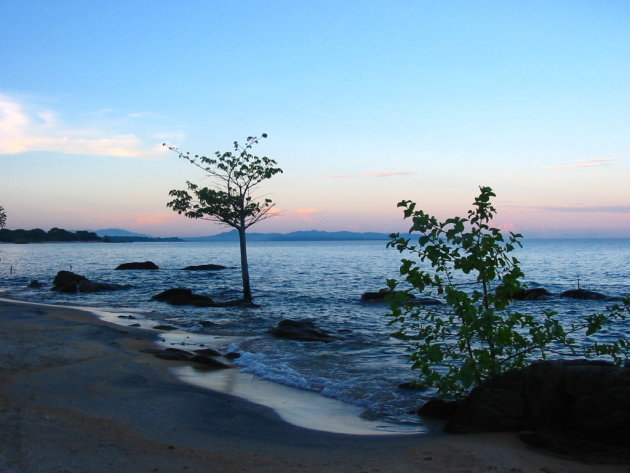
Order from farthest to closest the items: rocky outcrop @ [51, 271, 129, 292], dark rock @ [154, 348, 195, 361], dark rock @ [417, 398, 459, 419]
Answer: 1. rocky outcrop @ [51, 271, 129, 292]
2. dark rock @ [154, 348, 195, 361]
3. dark rock @ [417, 398, 459, 419]

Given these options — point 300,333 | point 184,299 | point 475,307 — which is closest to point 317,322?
point 300,333

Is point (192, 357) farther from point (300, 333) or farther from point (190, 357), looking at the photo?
point (300, 333)

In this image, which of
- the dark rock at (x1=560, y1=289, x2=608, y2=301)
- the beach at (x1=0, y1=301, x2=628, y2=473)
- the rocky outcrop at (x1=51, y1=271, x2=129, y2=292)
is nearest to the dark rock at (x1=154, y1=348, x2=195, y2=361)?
the beach at (x1=0, y1=301, x2=628, y2=473)

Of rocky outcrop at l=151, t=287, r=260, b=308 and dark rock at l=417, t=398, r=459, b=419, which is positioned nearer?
dark rock at l=417, t=398, r=459, b=419

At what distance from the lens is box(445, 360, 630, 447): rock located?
691 cm

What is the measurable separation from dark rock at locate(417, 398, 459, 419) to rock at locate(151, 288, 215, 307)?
2100cm

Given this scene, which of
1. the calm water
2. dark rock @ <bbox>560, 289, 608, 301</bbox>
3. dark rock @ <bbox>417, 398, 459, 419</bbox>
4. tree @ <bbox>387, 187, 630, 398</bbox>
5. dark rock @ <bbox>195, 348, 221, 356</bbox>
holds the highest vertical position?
tree @ <bbox>387, 187, 630, 398</bbox>

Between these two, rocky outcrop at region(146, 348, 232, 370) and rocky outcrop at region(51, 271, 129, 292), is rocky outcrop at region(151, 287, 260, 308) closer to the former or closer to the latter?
rocky outcrop at region(51, 271, 129, 292)

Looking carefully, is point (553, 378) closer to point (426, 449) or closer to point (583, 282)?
point (426, 449)

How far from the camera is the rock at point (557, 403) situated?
22.7 ft

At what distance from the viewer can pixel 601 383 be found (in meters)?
7.18

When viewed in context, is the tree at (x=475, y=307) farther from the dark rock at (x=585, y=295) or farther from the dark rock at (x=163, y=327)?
the dark rock at (x=585, y=295)

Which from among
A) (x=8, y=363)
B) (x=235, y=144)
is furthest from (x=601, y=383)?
(x=235, y=144)

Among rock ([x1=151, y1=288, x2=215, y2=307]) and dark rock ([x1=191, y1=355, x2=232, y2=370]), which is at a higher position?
dark rock ([x1=191, y1=355, x2=232, y2=370])
